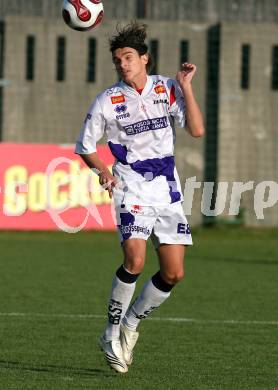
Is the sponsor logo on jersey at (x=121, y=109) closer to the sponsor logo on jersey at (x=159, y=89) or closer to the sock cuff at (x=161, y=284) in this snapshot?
the sponsor logo on jersey at (x=159, y=89)

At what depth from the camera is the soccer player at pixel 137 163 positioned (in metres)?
9.27

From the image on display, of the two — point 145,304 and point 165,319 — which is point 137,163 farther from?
point 165,319

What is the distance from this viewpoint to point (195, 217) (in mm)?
33344

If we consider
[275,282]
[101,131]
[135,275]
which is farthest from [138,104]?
[275,282]

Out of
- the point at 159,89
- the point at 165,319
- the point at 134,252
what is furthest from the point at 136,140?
the point at 165,319

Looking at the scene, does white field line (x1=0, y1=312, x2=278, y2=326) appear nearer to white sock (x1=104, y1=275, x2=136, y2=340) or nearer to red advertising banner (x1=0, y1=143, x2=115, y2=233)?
→ white sock (x1=104, y1=275, x2=136, y2=340)

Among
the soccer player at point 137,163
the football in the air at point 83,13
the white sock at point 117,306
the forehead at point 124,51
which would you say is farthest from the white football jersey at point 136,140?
the football in the air at point 83,13

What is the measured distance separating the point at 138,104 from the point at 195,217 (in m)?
24.1

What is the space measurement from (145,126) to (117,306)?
1.33 meters

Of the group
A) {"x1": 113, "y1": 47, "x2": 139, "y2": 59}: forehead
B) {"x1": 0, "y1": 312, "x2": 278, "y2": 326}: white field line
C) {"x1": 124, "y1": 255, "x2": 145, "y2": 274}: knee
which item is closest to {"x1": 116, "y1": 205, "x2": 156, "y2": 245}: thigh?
{"x1": 124, "y1": 255, "x2": 145, "y2": 274}: knee

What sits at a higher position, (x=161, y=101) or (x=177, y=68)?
(x=177, y=68)

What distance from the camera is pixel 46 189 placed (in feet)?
94.0

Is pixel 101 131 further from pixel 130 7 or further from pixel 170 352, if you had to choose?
pixel 130 7

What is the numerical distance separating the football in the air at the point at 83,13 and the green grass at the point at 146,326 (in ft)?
8.85
